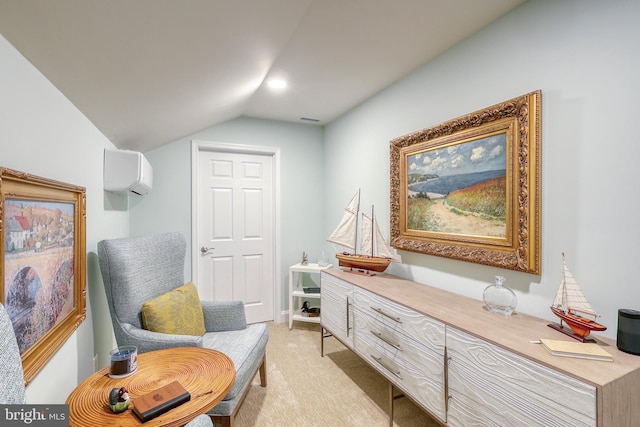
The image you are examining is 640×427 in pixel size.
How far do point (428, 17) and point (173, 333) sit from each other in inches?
93.1

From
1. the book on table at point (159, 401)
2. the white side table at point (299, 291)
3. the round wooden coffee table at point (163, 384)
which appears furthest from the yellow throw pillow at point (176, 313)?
the white side table at point (299, 291)

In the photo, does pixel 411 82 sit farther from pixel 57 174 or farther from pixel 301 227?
pixel 57 174

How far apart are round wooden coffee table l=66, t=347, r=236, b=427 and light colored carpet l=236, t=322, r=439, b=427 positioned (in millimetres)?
733

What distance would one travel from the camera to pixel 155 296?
1.93 metres

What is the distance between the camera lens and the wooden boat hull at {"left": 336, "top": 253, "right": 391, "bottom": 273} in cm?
237

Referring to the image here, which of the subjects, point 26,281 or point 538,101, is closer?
point 26,281

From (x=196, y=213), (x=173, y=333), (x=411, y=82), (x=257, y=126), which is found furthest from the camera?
(x=257, y=126)

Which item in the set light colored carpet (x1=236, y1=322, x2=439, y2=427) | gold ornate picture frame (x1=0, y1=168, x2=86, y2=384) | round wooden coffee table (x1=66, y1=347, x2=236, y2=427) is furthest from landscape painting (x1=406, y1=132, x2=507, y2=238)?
gold ornate picture frame (x1=0, y1=168, x2=86, y2=384)

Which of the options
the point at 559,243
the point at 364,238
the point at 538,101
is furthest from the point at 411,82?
the point at 559,243

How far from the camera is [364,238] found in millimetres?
2562

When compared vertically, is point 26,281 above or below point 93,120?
below

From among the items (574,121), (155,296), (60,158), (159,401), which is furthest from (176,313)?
(574,121)

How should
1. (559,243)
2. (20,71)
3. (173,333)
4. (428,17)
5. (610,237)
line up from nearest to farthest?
(20,71), (610,237), (559,243), (428,17), (173,333)

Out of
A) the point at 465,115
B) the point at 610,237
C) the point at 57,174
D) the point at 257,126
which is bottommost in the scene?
the point at 610,237
